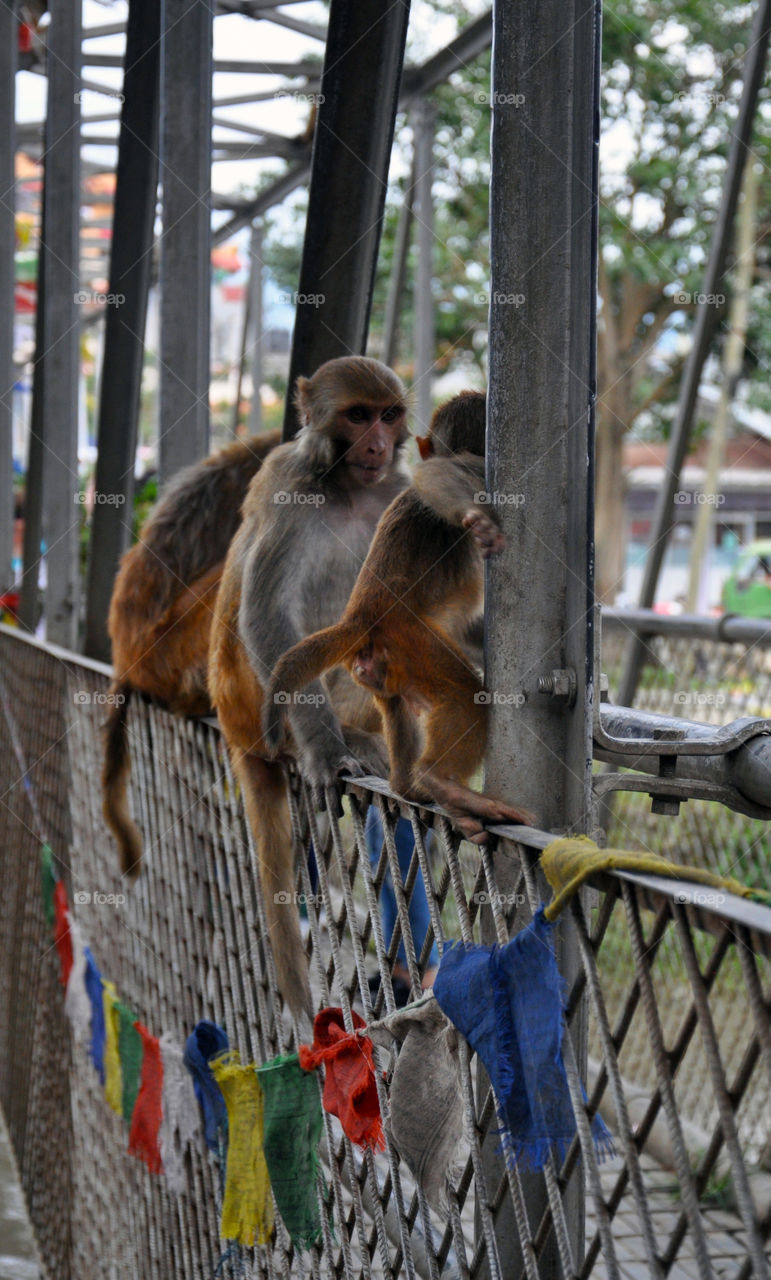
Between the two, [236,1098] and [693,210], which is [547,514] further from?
[693,210]

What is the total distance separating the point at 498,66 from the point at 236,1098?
56.5 inches

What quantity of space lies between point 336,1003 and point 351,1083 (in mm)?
542

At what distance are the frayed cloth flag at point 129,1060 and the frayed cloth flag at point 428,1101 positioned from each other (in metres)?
1.27

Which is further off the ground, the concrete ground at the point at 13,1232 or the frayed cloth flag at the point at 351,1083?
the frayed cloth flag at the point at 351,1083

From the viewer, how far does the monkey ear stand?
249cm

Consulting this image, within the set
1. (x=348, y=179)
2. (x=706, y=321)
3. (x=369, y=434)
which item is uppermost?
(x=706, y=321)

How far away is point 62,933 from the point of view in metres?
3.29

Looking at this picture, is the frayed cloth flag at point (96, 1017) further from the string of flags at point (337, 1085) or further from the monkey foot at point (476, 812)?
the monkey foot at point (476, 812)

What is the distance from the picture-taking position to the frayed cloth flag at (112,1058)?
8.43 feet

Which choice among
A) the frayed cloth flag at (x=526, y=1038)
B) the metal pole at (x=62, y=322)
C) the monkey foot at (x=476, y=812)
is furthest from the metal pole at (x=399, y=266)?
the frayed cloth flag at (x=526, y=1038)

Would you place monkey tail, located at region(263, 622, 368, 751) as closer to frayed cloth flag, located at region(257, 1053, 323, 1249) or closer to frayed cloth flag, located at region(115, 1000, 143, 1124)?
frayed cloth flag, located at region(257, 1053, 323, 1249)

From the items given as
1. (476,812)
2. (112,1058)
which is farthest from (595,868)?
(112,1058)

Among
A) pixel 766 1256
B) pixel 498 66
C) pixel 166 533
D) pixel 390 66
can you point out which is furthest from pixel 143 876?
pixel 766 1256

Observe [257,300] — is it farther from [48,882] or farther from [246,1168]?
[246,1168]
